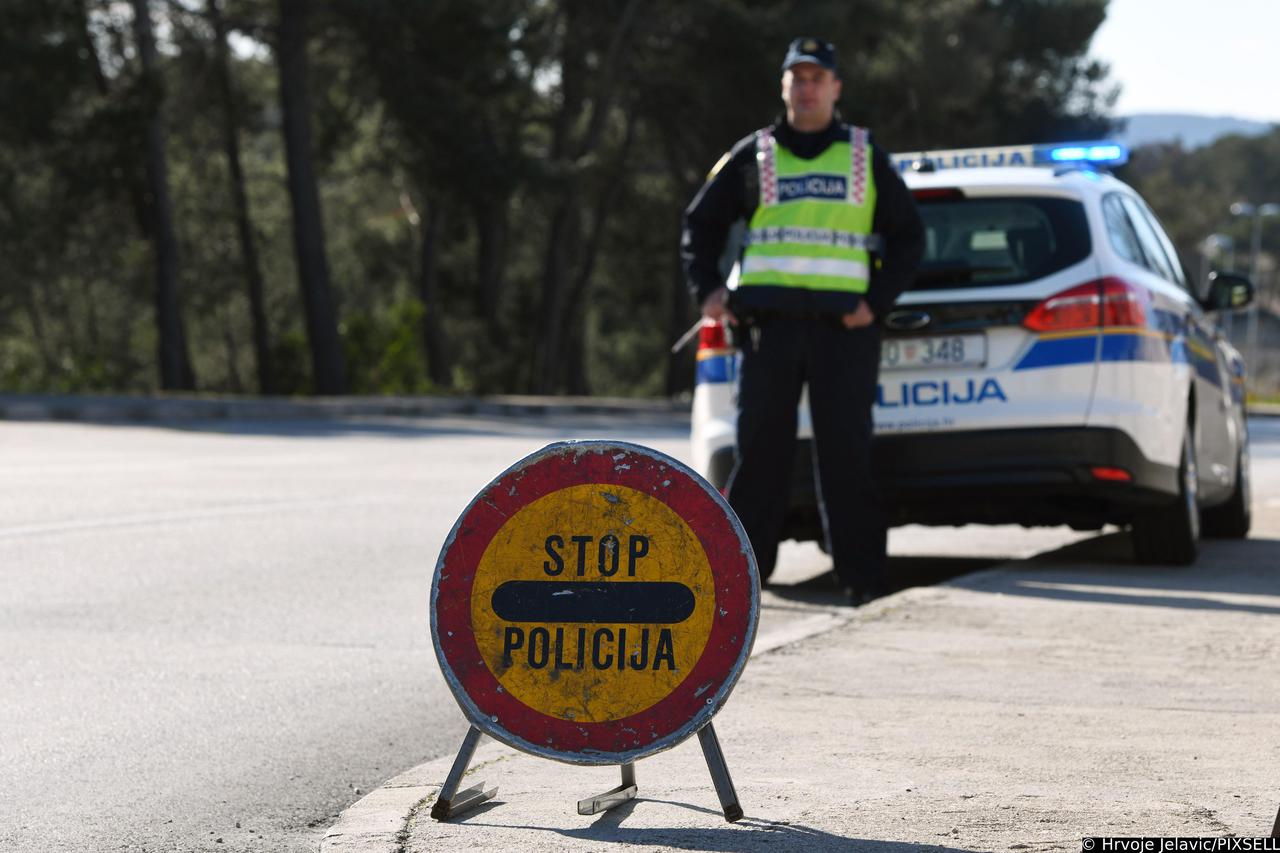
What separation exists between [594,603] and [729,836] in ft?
1.77

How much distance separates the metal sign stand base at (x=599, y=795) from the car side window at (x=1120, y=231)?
5114 mm

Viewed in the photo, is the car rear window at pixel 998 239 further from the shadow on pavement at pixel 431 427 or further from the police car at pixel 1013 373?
the shadow on pavement at pixel 431 427

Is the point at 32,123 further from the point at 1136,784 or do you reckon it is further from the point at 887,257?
the point at 1136,784

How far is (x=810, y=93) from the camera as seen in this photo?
313 inches

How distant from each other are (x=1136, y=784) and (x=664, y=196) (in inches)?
2160

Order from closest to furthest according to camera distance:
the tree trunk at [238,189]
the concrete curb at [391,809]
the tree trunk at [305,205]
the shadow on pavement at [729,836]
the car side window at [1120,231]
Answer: the shadow on pavement at [729,836] < the concrete curb at [391,809] < the car side window at [1120,231] < the tree trunk at [305,205] < the tree trunk at [238,189]

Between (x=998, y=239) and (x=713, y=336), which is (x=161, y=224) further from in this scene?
(x=998, y=239)

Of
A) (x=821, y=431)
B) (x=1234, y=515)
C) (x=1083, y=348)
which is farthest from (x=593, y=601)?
(x=1234, y=515)

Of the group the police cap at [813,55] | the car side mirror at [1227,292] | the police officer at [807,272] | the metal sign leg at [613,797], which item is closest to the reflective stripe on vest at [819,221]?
the police officer at [807,272]

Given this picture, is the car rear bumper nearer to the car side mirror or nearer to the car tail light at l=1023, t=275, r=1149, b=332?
the car tail light at l=1023, t=275, r=1149, b=332

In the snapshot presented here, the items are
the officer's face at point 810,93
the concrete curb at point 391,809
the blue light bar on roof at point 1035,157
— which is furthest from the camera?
the blue light bar on roof at point 1035,157

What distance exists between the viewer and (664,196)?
194 feet

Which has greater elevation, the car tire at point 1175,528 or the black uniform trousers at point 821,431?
the black uniform trousers at point 821,431

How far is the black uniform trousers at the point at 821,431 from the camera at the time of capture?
8.10 meters
